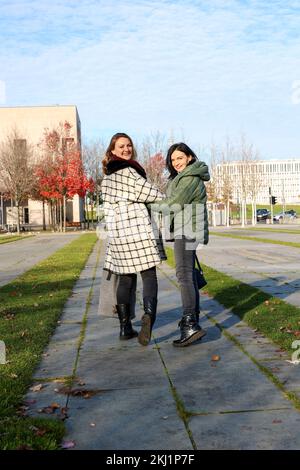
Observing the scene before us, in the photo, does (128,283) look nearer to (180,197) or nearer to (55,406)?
(180,197)

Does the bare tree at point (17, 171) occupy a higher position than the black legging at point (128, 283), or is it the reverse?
the bare tree at point (17, 171)

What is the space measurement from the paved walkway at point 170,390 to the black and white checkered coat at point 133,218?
81cm

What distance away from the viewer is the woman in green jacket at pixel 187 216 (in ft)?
17.0

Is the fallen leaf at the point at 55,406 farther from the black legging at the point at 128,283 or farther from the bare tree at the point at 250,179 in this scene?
the bare tree at the point at 250,179

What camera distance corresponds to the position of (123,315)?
5453mm

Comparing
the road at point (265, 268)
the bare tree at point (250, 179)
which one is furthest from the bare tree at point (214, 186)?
the road at point (265, 268)

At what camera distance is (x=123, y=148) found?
5.28 m

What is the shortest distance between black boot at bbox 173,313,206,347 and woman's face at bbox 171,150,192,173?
4.46 feet

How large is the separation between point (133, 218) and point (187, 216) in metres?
0.49

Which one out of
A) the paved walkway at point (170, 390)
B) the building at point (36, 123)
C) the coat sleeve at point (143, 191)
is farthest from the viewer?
the building at point (36, 123)

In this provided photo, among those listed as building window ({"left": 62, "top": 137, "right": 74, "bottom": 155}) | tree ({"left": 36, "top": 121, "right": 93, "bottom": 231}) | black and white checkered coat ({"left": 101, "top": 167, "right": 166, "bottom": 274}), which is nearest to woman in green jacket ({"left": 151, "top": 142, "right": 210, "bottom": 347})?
black and white checkered coat ({"left": 101, "top": 167, "right": 166, "bottom": 274})

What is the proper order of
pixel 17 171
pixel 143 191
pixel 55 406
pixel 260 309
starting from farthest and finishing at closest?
pixel 17 171
pixel 260 309
pixel 143 191
pixel 55 406

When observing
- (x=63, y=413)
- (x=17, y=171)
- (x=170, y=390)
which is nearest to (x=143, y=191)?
(x=170, y=390)
